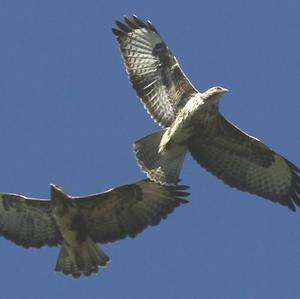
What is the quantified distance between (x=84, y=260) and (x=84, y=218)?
0.58 metres

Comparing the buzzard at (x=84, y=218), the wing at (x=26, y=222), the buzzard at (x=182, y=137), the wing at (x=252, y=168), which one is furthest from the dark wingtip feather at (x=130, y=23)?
the wing at (x=26, y=222)

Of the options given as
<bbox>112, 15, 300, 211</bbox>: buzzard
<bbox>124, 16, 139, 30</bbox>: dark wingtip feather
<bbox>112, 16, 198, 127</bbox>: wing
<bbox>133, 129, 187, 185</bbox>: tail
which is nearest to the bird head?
<bbox>112, 15, 300, 211</bbox>: buzzard

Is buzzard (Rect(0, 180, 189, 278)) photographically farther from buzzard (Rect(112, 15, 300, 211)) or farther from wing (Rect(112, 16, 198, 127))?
wing (Rect(112, 16, 198, 127))

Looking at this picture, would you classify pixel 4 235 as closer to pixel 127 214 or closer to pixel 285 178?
pixel 127 214

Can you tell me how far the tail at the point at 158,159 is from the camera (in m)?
17.1

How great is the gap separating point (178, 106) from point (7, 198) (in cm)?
274

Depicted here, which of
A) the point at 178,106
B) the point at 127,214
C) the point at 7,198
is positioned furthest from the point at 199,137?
the point at 7,198

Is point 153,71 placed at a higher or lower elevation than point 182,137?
higher

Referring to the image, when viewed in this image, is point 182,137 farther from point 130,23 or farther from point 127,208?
point 130,23

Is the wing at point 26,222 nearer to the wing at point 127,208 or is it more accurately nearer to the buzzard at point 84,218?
the buzzard at point 84,218

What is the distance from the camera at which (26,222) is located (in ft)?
56.5

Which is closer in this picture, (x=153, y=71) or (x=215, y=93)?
(x=215, y=93)

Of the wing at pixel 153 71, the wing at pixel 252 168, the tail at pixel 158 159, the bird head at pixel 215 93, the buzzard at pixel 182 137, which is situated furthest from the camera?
the wing at pixel 252 168

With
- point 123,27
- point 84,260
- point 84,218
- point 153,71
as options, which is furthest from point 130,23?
point 84,260
